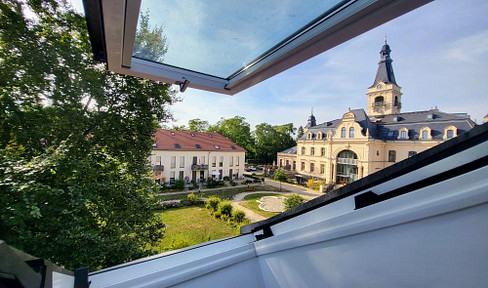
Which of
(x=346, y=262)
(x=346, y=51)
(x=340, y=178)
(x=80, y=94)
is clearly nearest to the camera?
(x=346, y=262)

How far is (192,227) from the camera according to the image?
164 inches

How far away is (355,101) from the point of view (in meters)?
1.07

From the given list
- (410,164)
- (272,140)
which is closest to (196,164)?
(272,140)

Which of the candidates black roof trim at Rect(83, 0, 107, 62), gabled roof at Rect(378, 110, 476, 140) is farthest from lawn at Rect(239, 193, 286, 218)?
black roof trim at Rect(83, 0, 107, 62)

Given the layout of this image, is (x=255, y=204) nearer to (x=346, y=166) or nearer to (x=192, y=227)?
(x=192, y=227)

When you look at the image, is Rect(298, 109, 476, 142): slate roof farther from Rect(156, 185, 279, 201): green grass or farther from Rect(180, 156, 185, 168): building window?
Rect(180, 156, 185, 168): building window

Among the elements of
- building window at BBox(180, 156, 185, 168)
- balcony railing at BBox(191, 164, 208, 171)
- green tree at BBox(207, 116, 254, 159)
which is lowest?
balcony railing at BBox(191, 164, 208, 171)

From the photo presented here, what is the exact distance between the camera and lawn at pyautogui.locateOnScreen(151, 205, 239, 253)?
3.45 metres

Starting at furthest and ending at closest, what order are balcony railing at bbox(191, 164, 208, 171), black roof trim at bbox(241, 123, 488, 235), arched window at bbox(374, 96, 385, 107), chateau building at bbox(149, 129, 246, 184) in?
balcony railing at bbox(191, 164, 208, 171) < chateau building at bbox(149, 129, 246, 184) < arched window at bbox(374, 96, 385, 107) < black roof trim at bbox(241, 123, 488, 235)

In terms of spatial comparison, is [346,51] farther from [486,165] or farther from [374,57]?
[486,165]

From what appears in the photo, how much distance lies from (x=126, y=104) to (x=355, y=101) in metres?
2.56

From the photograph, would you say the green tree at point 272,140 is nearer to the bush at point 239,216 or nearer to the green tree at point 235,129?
the bush at point 239,216

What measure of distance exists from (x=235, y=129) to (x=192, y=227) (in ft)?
33.9

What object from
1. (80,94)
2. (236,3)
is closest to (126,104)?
(80,94)
